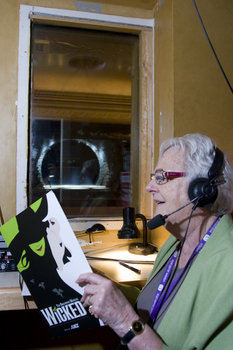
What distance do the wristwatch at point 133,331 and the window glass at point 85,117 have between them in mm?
1088

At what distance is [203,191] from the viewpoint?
85 centimetres

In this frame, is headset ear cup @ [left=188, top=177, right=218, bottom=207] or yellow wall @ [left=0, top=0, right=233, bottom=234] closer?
headset ear cup @ [left=188, top=177, right=218, bottom=207]

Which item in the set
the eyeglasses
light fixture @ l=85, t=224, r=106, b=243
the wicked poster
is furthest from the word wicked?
light fixture @ l=85, t=224, r=106, b=243

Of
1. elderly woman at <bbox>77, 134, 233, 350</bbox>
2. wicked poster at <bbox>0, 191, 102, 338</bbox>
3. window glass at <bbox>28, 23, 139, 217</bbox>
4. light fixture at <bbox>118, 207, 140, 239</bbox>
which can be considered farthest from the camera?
window glass at <bbox>28, 23, 139, 217</bbox>

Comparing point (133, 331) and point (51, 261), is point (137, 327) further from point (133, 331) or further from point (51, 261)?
point (51, 261)

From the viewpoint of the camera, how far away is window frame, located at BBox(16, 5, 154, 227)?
1657 millimetres

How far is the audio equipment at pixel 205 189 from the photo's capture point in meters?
0.86

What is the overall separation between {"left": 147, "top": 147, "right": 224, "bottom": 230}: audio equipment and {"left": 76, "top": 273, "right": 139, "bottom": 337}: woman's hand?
250 millimetres

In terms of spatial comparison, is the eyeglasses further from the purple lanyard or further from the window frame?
the window frame

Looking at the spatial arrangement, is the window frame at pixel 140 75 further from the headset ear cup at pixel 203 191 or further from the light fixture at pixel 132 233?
the headset ear cup at pixel 203 191

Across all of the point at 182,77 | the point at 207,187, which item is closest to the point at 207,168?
the point at 207,187

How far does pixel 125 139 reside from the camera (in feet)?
6.31

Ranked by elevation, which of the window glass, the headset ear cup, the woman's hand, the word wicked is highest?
the window glass

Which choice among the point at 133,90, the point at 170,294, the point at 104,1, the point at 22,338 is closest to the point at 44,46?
the point at 104,1
